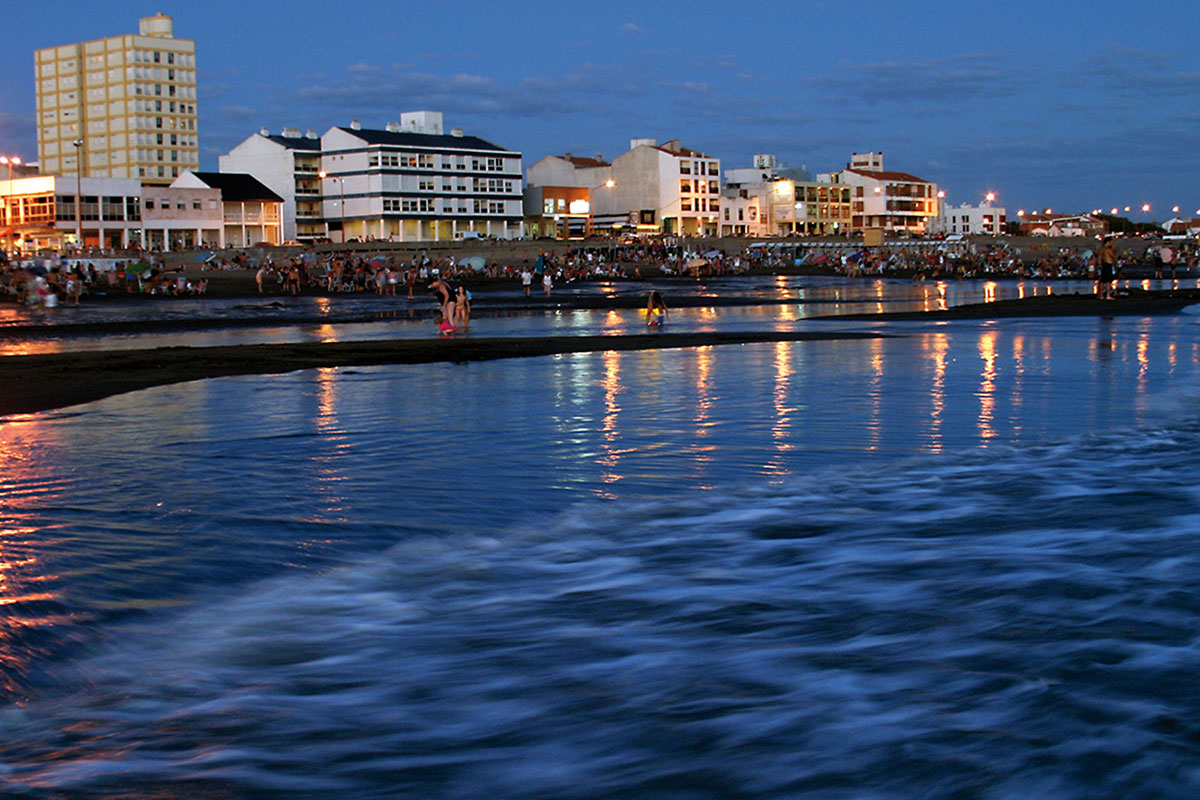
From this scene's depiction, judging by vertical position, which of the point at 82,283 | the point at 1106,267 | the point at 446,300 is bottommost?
the point at 446,300

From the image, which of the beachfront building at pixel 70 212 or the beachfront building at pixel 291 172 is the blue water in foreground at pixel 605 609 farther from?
the beachfront building at pixel 291 172

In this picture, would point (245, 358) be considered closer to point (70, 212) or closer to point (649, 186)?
point (70, 212)

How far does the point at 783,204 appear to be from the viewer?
13450cm

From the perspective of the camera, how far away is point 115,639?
16.2ft

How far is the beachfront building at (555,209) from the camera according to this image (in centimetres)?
11650

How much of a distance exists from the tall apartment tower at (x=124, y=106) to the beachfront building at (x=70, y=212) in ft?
126

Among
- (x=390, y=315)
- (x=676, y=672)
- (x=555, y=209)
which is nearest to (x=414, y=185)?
(x=555, y=209)

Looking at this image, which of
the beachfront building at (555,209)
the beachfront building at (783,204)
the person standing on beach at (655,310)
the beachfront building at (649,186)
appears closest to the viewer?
the person standing on beach at (655,310)

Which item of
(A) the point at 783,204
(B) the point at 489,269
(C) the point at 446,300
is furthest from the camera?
(A) the point at 783,204

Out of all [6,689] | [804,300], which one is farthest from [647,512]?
[804,300]

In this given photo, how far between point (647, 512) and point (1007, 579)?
227cm

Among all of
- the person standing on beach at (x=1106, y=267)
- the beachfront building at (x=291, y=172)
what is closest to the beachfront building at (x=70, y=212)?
the beachfront building at (x=291, y=172)

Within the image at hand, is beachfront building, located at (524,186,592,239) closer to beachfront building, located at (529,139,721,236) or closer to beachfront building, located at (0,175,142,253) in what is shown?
beachfront building, located at (529,139,721,236)

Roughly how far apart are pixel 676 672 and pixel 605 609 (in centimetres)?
90
